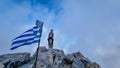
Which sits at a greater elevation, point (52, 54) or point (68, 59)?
point (52, 54)

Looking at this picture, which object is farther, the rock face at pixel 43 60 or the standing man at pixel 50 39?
the standing man at pixel 50 39

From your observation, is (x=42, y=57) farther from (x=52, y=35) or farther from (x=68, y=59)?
(x=68, y=59)

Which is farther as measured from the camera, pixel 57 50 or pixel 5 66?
pixel 57 50

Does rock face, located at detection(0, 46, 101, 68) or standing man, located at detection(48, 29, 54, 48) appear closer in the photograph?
rock face, located at detection(0, 46, 101, 68)

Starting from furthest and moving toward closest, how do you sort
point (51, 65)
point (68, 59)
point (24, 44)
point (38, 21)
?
point (51, 65) → point (68, 59) → point (38, 21) → point (24, 44)

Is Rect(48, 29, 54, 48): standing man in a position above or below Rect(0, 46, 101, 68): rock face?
above

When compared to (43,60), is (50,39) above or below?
above

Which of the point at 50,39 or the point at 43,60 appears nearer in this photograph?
the point at 43,60

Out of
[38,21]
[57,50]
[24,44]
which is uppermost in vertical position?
[57,50]

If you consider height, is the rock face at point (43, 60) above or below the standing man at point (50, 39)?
below

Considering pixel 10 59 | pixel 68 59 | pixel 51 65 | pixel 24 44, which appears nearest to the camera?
pixel 24 44

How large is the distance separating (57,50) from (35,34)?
3037 cm

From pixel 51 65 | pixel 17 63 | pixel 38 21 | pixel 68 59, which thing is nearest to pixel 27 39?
pixel 38 21

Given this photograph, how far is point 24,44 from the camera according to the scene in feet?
109
